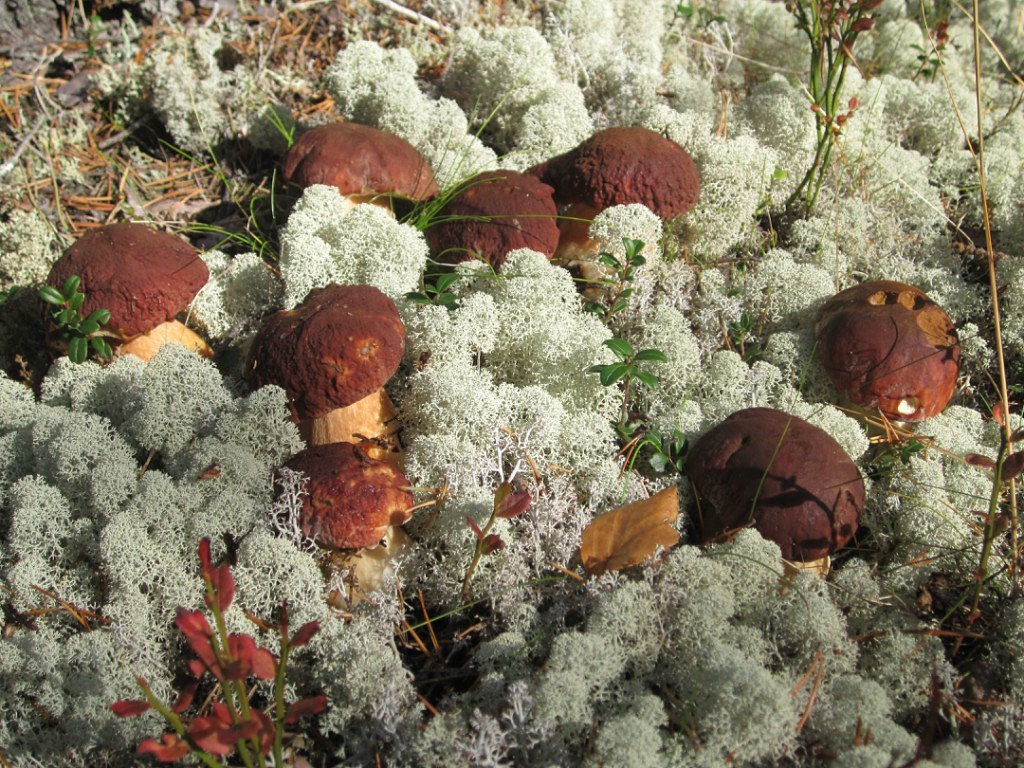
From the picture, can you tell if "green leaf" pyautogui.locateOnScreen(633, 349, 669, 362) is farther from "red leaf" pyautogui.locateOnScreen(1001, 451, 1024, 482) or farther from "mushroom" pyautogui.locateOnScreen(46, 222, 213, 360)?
"mushroom" pyautogui.locateOnScreen(46, 222, 213, 360)

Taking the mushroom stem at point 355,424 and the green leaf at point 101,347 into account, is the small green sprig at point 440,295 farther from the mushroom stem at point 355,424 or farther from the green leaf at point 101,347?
the green leaf at point 101,347

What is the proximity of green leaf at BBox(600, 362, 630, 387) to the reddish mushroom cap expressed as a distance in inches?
67.4

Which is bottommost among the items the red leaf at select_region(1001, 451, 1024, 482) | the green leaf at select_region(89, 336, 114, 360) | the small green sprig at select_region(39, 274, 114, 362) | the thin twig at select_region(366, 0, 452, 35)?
the green leaf at select_region(89, 336, 114, 360)

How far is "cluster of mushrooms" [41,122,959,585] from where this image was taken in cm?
234

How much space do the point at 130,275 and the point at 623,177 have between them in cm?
206

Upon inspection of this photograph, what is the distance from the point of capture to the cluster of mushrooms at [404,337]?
2340 mm

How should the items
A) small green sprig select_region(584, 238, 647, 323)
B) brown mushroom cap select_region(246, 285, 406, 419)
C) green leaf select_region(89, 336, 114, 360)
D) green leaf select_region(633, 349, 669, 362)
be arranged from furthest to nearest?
small green sprig select_region(584, 238, 647, 323) < green leaf select_region(89, 336, 114, 360) < green leaf select_region(633, 349, 669, 362) < brown mushroom cap select_region(246, 285, 406, 419)

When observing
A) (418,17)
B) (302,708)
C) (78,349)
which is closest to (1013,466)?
(302,708)

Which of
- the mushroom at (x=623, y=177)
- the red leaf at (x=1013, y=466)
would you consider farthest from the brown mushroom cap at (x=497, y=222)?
the red leaf at (x=1013, y=466)

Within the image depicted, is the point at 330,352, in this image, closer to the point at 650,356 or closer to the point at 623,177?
the point at 650,356

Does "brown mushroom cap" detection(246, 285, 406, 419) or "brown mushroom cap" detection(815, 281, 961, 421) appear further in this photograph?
"brown mushroom cap" detection(815, 281, 961, 421)

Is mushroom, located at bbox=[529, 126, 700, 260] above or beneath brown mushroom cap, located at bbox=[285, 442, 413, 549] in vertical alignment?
above

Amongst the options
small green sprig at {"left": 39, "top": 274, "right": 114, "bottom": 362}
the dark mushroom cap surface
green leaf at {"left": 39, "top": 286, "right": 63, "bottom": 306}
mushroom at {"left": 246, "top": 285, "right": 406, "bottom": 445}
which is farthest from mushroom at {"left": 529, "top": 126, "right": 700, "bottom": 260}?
green leaf at {"left": 39, "top": 286, "right": 63, "bottom": 306}

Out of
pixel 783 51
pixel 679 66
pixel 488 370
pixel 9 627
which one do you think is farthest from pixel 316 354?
pixel 783 51
